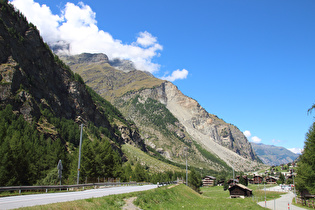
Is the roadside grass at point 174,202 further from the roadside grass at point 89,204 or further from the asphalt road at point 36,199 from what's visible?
the asphalt road at point 36,199

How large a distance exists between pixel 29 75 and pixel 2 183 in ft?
327

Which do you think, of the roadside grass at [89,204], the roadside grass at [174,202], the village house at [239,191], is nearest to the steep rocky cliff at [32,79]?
the roadside grass at [174,202]

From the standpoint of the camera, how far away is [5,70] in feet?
344

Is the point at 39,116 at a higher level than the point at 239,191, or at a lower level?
higher

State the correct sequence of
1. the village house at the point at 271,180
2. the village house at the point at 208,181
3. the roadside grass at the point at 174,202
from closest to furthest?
the roadside grass at the point at 174,202, the village house at the point at 271,180, the village house at the point at 208,181

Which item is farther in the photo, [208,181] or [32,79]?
[208,181]

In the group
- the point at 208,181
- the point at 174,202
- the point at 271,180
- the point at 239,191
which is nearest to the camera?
the point at 174,202

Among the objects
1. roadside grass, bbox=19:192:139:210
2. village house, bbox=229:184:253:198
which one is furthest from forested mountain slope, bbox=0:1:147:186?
village house, bbox=229:184:253:198

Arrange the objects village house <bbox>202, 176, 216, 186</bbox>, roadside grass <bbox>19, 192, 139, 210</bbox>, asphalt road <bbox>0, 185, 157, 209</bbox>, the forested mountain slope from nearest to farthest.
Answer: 1. roadside grass <bbox>19, 192, 139, 210</bbox>
2. asphalt road <bbox>0, 185, 157, 209</bbox>
3. the forested mountain slope
4. village house <bbox>202, 176, 216, 186</bbox>

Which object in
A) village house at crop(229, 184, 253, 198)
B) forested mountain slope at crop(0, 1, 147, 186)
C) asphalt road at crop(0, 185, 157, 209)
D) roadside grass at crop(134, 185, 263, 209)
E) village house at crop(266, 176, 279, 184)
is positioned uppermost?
forested mountain slope at crop(0, 1, 147, 186)

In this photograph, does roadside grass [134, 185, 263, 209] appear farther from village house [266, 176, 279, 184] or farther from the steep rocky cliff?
village house [266, 176, 279, 184]

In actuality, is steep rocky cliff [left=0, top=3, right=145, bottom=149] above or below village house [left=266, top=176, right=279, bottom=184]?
above

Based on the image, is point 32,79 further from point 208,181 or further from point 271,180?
point 271,180

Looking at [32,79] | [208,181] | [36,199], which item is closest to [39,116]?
[32,79]
